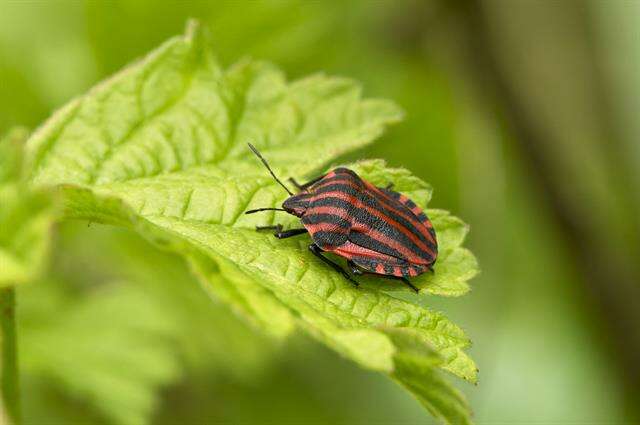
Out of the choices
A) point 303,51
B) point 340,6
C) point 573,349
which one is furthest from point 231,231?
point 573,349

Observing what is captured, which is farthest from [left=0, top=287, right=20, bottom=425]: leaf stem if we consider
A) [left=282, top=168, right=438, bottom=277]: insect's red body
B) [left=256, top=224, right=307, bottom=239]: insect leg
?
[left=282, top=168, right=438, bottom=277]: insect's red body

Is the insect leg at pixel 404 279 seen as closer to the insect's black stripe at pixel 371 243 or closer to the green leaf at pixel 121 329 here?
Answer: the insect's black stripe at pixel 371 243

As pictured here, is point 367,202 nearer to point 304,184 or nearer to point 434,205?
point 304,184

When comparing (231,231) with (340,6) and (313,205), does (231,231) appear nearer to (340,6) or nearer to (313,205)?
(313,205)

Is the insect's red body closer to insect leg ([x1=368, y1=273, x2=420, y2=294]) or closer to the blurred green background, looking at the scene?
insect leg ([x1=368, y1=273, x2=420, y2=294])

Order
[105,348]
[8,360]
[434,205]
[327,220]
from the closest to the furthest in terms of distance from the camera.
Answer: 1. [8,360]
2. [327,220]
3. [105,348]
4. [434,205]

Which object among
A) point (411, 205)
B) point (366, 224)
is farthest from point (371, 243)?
point (411, 205)
